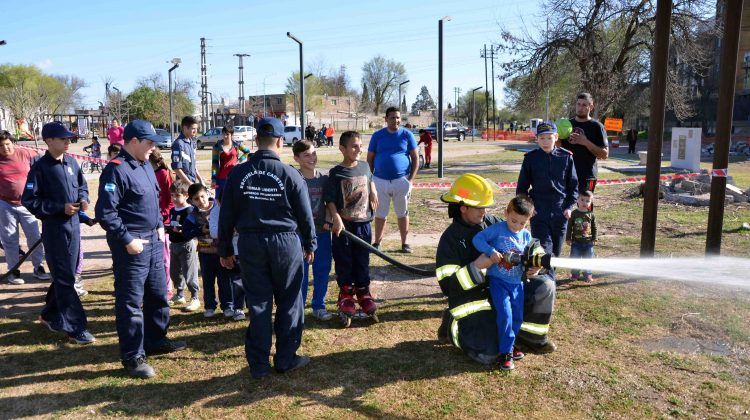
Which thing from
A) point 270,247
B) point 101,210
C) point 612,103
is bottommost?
point 270,247

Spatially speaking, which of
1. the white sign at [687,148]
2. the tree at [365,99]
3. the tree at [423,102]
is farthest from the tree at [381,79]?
the white sign at [687,148]

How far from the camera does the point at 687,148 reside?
69.9 ft

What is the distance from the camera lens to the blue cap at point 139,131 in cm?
439

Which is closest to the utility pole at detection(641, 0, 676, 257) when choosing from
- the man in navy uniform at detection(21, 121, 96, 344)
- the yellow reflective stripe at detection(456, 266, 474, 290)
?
the yellow reflective stripe at detection(456, 266, 474, 290)

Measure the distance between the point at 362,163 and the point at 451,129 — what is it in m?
51.6

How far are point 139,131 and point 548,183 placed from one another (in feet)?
12.7

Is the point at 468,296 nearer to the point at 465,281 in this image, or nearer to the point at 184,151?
the point at 465,281

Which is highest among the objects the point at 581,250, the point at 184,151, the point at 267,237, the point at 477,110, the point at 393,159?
the point at 477,110

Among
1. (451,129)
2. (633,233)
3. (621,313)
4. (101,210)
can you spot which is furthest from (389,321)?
(451,129)

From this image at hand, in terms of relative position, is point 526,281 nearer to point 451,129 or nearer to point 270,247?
point 270,247

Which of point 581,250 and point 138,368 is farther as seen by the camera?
point 581,250

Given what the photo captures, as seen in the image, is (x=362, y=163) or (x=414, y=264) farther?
(x=414, y=264)

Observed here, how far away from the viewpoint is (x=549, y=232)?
5773 mm

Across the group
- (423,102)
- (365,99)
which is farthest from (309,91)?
(423,102)
